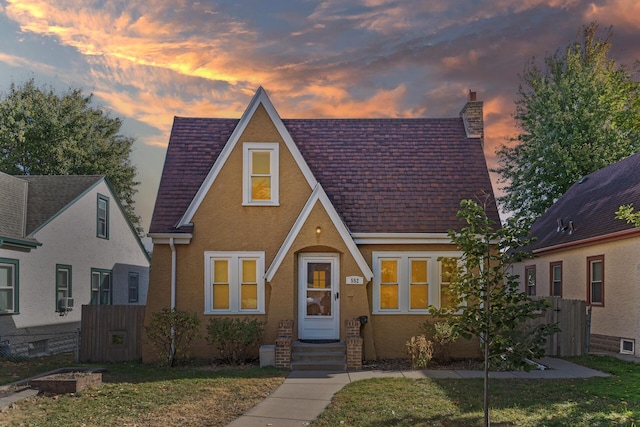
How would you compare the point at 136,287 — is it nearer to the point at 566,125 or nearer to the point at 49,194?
the point at 49,194

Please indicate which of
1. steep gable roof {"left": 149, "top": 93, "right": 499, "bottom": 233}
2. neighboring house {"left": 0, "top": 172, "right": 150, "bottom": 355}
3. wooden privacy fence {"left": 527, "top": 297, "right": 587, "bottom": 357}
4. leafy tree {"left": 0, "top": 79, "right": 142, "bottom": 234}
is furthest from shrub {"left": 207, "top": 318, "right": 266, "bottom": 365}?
leafy tree {"left": 0, "top": 79, "right": 142, "bottom": 234}

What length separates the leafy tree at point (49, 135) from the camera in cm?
3312

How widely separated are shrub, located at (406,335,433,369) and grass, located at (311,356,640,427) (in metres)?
1.96

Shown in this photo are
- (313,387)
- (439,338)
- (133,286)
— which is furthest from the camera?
(133,286)

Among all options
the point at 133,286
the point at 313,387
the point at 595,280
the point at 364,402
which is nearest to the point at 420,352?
the point at 313,387

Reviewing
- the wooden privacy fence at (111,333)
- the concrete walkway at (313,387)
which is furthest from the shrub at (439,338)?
the wooden privacy fence at (111,333)

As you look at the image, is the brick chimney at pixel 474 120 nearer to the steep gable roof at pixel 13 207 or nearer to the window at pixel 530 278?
the window at pixel 530 278

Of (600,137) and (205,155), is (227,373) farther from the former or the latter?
(600,137)

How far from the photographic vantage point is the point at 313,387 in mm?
11680

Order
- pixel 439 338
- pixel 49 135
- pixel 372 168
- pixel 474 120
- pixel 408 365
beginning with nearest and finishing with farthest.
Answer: pixel 408 365 → pixel 439 338 → pixel 372 168 → pixel 474 120 → pixel 49 135

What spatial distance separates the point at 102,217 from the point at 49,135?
47.2 ft

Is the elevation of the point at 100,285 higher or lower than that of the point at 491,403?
higher

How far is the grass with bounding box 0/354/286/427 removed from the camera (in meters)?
8.99

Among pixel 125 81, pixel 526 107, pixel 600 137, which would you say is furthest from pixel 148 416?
pixel 526 107
